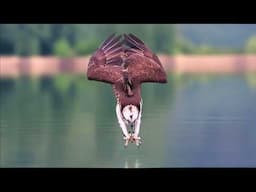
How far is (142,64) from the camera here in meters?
6.05

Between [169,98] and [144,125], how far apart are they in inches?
20.2

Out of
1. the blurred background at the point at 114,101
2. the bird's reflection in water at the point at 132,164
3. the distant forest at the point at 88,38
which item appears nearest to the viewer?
the bird's reflection in water at the point at 132,164

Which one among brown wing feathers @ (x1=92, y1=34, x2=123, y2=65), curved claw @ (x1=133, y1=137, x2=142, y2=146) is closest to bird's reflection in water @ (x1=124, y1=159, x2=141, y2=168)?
curved claw @ (x1=133, y1=137, x2=142, y2=146)

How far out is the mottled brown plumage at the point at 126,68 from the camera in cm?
601

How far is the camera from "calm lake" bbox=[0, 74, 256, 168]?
19.8 ft

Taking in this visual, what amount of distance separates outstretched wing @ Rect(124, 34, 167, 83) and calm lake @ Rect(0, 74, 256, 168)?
185 mm

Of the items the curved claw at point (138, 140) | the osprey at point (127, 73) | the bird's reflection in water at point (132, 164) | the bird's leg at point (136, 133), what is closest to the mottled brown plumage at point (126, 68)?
the osprey at point (127, 73)

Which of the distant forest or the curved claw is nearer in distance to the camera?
the curved claw

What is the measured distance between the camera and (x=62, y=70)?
648 cm

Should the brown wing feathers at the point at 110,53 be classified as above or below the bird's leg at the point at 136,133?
above

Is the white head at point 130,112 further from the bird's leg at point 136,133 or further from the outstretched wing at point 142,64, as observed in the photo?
the outstretched wing at point 142,64

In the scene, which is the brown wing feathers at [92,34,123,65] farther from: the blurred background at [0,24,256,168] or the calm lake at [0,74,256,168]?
the calm lake at [0,74,256,168]
